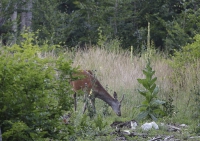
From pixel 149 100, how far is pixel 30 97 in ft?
18.9

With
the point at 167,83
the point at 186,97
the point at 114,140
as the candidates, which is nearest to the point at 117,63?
the point at 167,83

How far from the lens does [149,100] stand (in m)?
11.2

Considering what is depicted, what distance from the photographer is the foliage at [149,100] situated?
11117 mm

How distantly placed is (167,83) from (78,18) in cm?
1708

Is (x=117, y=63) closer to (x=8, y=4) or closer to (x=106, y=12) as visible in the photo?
(x=8, y=4)

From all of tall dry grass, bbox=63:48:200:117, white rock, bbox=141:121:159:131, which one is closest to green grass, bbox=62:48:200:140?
tall dry grass, bbox=63:48:200:117

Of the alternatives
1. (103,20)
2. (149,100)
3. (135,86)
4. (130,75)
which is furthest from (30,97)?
(103,20)

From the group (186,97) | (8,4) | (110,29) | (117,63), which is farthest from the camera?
(110,29)

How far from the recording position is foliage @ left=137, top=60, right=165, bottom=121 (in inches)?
438

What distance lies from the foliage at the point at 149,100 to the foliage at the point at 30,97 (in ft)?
16.8

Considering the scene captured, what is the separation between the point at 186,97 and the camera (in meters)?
13.1

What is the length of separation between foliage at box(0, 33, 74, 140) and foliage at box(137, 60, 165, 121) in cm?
512

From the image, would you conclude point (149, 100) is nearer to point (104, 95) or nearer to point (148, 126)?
point (148, 126)

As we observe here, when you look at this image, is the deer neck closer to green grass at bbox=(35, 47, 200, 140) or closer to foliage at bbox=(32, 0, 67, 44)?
green grass at bbox=(35, 47, 200, 140)
